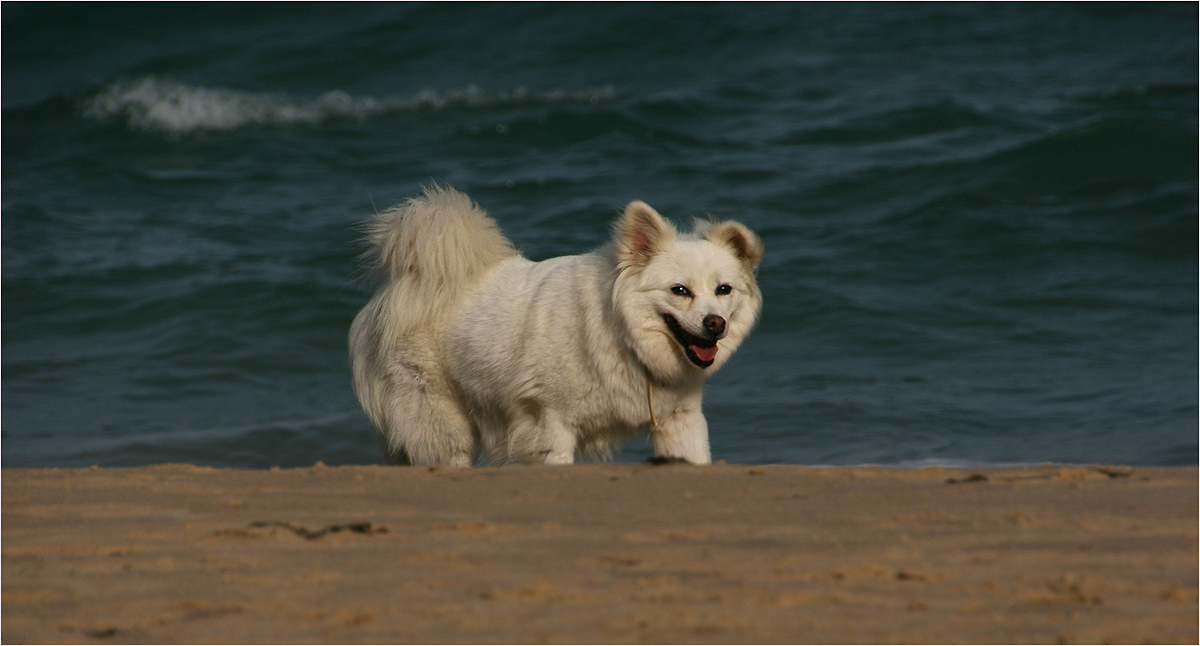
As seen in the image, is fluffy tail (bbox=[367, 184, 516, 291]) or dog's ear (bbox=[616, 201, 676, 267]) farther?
fluffy tail (bbox=[367, 184, 516, 291])

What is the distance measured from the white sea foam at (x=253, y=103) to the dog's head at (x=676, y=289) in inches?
494

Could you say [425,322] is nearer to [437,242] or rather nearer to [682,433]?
[437,242]

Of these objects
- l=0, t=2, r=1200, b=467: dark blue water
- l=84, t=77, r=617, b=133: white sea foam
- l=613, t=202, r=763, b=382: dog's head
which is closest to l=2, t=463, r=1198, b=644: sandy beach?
l=613, t=202, r=763, b=382: dog's head

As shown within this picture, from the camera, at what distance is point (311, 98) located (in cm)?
1941

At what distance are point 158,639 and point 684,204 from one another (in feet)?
35.9

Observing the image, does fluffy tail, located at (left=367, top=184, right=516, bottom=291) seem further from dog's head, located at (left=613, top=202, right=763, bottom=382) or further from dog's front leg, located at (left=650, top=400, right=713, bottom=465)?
dog's front leg, located at (left=650, top=400, right=713, bottom=465)

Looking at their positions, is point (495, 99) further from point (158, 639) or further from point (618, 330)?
point (158, 639)

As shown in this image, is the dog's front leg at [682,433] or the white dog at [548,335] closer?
the white dog at [548,335]

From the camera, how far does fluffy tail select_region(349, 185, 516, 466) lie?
5.70 m

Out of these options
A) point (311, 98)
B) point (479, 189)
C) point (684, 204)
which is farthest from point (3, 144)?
point (684, 204)

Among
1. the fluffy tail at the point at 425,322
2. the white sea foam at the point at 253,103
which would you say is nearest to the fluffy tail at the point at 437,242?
the fluffy tail at the point at 425,322

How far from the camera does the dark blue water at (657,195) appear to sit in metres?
8.05

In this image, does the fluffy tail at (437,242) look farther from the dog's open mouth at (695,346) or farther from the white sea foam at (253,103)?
the white sea foam at (253,103)

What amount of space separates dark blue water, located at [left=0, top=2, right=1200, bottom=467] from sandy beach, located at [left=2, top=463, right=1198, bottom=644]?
140 inches
